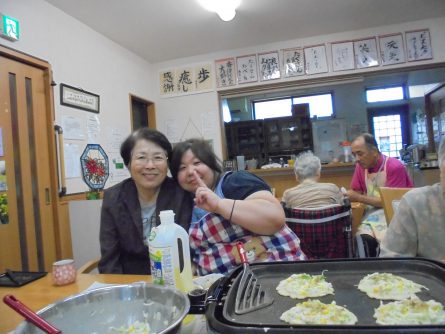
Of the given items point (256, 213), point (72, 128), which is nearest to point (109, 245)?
point (256, 213)

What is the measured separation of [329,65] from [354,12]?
660mm

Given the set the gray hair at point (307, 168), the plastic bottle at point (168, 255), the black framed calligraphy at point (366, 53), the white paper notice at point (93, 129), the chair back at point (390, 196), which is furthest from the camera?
the black framed calligraphy at point (366, 53)

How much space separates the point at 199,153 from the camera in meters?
1.27

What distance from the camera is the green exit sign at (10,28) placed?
2.19m

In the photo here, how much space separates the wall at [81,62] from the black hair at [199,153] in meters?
1.80

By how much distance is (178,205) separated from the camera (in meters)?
1.31

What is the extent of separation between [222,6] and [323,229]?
207 cm

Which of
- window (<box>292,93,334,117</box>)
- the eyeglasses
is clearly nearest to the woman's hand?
the eyeglasses

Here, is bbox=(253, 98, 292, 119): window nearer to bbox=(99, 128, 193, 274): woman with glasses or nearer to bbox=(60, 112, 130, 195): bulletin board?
bbox=(60, 112, 130, 195): bulletin board

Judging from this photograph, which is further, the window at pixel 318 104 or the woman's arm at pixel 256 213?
the window at pixel 318 104

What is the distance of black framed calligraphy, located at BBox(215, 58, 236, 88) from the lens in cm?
409

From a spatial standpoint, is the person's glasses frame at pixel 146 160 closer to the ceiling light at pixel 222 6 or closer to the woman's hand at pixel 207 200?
the woman's hand at pixel 207 200

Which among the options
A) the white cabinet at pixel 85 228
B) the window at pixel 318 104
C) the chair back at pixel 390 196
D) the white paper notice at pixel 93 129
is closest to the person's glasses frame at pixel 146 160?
the chair back at pixel 390 196

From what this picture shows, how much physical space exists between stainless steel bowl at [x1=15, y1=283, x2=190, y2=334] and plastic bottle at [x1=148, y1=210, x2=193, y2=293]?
0.22ft
